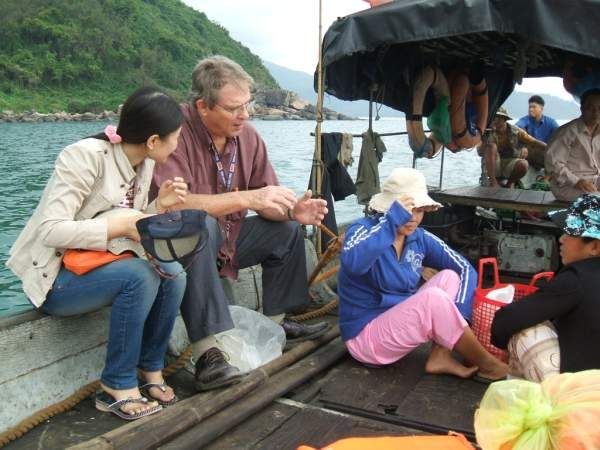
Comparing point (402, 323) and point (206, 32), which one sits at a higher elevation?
point (206, 32)

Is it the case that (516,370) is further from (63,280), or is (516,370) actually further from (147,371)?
(63,280)

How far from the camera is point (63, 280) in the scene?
254 cm

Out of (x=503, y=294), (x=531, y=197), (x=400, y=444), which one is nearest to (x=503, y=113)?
(x=531, y=197)

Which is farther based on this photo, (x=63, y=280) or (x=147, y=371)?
(x=147, y=371)

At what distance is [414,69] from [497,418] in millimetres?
4934

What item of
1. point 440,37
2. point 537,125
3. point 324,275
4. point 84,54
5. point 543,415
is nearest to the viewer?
point 543,415

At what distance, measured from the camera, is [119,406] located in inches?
104

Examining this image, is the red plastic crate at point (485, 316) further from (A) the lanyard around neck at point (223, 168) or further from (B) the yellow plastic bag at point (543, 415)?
(B) the yellow plastic bag at point (543, 415)

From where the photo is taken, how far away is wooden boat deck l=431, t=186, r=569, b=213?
209 inches

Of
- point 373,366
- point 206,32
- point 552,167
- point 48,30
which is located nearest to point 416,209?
point 373,366

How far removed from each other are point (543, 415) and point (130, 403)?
6.10ft

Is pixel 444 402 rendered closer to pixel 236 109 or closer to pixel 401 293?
pixel 401 293

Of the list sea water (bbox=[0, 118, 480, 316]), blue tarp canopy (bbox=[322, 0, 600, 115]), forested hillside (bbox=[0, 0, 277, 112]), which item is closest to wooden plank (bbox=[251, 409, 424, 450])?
sea water (bbox=[0, 118, 480, 316])

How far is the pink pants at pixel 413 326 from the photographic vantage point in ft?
10.1
